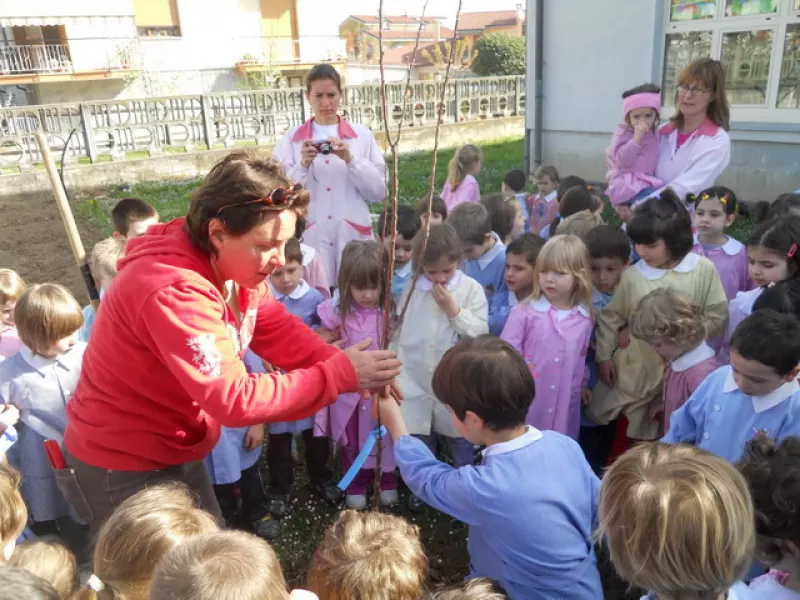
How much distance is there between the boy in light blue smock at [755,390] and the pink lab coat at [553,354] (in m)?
0.79

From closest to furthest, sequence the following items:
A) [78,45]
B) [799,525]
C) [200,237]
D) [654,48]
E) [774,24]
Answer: [799,525] < [200,237] < [774,24] < [654,48] < [78,45]

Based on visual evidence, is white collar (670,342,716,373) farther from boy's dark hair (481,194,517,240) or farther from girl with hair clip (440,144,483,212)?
girl with hair clip (440,144,483,212)

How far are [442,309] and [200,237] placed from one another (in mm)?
1634

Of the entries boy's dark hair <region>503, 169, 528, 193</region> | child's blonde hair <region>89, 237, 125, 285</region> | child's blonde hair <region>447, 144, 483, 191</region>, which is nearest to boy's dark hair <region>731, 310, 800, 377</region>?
child's blonde hair <region>89, 237, 125, 285</region>

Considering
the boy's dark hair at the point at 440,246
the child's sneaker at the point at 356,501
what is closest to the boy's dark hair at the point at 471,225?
the boy's dark hair at the point at 440,246

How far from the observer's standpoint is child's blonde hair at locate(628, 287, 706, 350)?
9.01 ft

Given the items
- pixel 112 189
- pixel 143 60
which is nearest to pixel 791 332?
pixel 112 189

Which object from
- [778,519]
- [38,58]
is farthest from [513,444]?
[38,58]

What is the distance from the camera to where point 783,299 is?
8.67 feet

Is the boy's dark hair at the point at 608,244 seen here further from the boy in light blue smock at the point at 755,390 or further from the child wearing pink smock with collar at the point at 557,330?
the boy in light blue smock at the point at 755,390

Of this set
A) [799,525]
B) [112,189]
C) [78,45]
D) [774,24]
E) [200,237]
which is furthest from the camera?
[78,45]

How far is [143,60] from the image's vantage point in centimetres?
2498

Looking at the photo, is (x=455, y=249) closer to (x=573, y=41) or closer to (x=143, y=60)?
(x=573, y=41)

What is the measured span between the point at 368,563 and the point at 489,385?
65 cm
